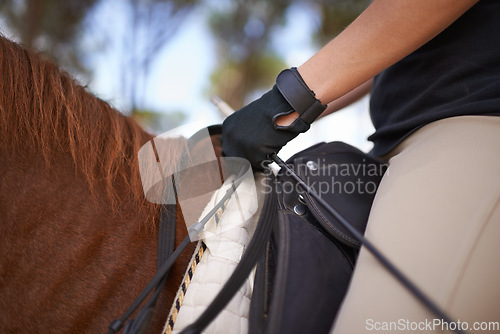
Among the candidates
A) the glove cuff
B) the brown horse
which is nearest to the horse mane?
the brown horse

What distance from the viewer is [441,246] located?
0.55 metres

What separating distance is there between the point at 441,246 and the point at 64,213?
80 centimetres

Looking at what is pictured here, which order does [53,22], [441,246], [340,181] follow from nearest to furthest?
[441,246]
[340,181]
[53,22]

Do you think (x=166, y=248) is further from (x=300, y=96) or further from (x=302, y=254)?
(x=300, y=96)

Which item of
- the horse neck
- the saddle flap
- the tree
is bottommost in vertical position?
the horse neck

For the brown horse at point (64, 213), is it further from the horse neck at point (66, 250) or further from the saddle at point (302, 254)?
the saddle at point (302, 254)

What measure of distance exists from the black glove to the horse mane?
283mm

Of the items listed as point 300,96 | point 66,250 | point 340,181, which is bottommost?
point 66,250

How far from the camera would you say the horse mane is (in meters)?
0.67

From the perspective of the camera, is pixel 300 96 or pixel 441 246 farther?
pixel 300 96

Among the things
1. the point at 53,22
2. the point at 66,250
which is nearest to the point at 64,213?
the point at 66,250

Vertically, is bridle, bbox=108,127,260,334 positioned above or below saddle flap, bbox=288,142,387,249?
below

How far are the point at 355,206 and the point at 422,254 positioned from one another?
19cm

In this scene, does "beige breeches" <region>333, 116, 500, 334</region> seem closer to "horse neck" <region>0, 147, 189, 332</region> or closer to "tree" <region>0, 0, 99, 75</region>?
"horse neck" <region>0, 147, 189, 332</region>
